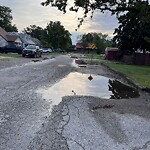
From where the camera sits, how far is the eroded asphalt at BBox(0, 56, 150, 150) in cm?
676

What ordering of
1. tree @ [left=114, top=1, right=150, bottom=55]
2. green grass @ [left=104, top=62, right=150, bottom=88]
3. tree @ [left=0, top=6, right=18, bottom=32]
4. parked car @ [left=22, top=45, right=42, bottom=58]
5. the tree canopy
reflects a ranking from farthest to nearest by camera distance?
tree @ [left=0, top=6, right=18, bottom=32]
the tree canopy
parked car @ [left=22, top=45, right=42, bottom=58]
tree @ [left=114, top=1, right=150, bottom=55]
green grass @ [left=104, top=62, right=150, bottom=88]

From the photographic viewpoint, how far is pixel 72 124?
839 centimetres

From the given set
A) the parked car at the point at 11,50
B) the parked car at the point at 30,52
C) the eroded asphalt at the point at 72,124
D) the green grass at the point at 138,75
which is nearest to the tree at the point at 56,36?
the parked car at the point at 11,50

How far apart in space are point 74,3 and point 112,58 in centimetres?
4545

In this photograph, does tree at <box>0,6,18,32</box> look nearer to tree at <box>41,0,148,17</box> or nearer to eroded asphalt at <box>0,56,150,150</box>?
tree at <box>41,0,148,17</box>

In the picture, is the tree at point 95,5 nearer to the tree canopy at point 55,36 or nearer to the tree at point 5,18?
the tree canopy at point 55,36

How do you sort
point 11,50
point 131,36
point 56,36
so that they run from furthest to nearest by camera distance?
1. point 56,36
2. point 11,50
3. point 131,36

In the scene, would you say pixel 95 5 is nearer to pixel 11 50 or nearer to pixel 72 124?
pixel 72 124

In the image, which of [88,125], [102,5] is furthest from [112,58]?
[88,125]

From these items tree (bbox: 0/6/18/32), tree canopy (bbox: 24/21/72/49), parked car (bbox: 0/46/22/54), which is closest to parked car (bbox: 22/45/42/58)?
parked car (bbox: 0/46/22/54)

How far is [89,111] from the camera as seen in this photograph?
10203mm

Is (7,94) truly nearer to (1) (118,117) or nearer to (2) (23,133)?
(1) (118,117)

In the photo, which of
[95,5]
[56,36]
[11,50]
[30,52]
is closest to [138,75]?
[95,5]

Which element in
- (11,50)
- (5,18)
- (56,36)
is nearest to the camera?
(11,50)
